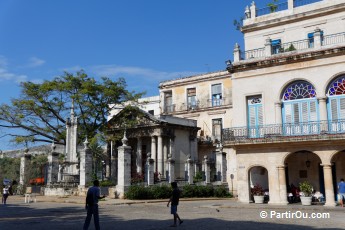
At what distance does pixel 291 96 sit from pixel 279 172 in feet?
14.1

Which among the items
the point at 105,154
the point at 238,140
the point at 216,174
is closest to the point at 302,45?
the point at 238,140

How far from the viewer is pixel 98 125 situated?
33.7 metres

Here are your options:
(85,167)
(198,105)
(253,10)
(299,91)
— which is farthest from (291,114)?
(198,105)

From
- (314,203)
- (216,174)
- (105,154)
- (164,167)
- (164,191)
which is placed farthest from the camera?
(105,154)

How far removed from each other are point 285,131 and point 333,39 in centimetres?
604

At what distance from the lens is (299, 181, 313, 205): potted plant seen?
1995cm

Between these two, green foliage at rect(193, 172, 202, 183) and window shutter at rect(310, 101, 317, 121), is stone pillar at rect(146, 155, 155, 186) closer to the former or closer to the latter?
green foliage at rect(193, 172, 202, 183)

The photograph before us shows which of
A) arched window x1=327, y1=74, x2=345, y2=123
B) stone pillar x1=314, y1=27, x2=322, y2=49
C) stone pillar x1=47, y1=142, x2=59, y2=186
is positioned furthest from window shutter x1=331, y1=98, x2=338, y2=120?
stone pillar x1=47, y1=142, x2=59, y2=186

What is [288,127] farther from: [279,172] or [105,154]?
[105,154]

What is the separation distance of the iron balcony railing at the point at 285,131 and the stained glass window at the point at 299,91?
1.56 m

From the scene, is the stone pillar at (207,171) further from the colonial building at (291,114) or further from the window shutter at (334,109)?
the window shutter at (334,109)

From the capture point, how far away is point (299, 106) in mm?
21422

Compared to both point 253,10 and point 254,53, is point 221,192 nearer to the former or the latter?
point 254,53

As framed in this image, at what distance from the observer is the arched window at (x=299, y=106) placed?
2095cm
